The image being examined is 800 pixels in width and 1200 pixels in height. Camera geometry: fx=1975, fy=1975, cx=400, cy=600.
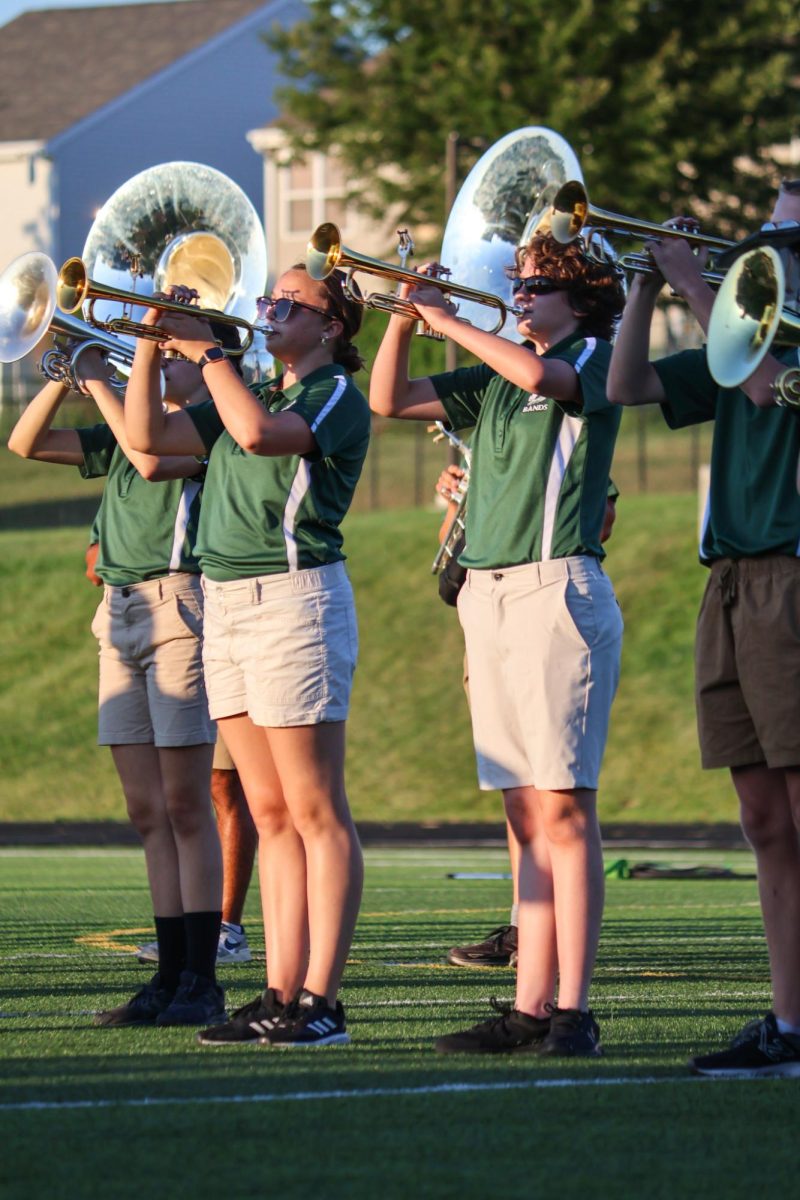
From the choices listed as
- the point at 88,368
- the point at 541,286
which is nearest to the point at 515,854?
the point at 88,368

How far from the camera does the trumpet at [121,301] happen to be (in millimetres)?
5770

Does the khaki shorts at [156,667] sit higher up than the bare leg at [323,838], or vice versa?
the khaki shorts at [156,667]

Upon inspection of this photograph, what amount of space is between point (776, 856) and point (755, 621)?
638mm

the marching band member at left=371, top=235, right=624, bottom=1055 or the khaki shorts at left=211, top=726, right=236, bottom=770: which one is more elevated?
the marching band member at left=371, top=235, right=624, bottom=1055

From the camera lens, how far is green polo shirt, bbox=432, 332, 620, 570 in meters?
5.35

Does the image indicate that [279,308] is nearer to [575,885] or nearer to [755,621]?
[755,621]

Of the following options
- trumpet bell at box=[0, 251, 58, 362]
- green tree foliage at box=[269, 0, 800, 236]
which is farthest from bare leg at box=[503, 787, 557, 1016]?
green tree foliage at box=[269, 0, 800, 236]

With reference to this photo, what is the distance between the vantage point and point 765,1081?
492 cm

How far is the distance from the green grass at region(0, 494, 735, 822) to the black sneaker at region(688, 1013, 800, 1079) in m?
13.4

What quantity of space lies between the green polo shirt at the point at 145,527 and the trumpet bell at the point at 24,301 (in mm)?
578

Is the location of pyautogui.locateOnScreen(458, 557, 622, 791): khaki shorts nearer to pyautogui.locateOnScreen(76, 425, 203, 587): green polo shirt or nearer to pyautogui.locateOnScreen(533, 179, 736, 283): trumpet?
pyautogui.locateOnScreen(533, 179, 736, 283): trumpet

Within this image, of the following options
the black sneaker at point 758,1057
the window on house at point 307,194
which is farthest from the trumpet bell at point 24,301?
the window on house at point 307,194

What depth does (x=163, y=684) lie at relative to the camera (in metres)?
6.26

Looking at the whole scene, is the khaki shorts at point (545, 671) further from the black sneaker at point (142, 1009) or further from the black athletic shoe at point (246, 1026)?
the black sneaker at point (142, 1009)
